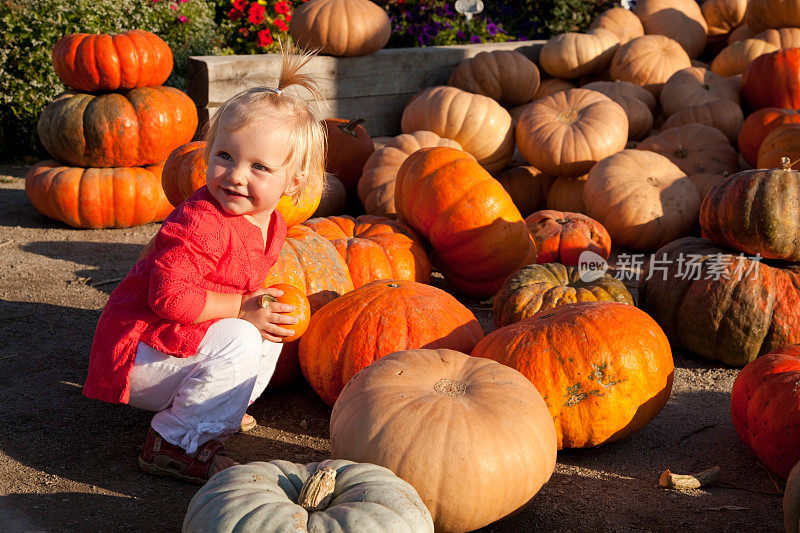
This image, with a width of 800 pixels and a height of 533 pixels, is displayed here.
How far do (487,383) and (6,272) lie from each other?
3554 millimetres

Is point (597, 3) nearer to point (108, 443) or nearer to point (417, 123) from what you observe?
point (417, 123)

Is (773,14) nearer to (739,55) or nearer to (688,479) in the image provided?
(739,55)

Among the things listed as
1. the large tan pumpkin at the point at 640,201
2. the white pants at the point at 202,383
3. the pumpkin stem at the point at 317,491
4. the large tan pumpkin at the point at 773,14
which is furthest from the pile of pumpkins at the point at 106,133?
the large tan pumpkin at the point at 773,14

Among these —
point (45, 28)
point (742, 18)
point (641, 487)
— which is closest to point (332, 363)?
point (641, 487)

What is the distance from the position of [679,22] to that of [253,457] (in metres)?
7.67

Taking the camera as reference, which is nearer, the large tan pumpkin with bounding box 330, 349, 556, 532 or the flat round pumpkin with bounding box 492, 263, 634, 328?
the large tan pumpkin with bounding box 330, 349, 556, 532

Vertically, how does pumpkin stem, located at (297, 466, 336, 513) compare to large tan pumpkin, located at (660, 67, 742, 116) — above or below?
below

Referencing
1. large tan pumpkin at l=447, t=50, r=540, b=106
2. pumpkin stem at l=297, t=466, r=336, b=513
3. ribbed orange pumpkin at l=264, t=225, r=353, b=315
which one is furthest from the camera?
large tan pumpkin at l=447, t=50, r=540, b=106

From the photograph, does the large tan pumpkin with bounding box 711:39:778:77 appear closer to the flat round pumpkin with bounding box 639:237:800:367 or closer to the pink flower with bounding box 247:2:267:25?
the flat round pumpkin with bounding box 639:237:800:367

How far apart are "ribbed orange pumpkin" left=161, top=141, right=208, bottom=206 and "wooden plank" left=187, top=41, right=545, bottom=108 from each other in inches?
73.6

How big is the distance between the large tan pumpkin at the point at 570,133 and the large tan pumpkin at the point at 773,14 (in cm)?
286

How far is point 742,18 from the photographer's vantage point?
876 cm

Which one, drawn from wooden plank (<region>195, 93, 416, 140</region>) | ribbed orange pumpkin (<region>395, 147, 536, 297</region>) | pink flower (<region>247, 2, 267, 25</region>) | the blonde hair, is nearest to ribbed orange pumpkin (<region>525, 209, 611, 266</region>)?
ribbed orange pumpkin (<region>395, 147, 536, 297</region>)

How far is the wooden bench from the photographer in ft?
20.9
